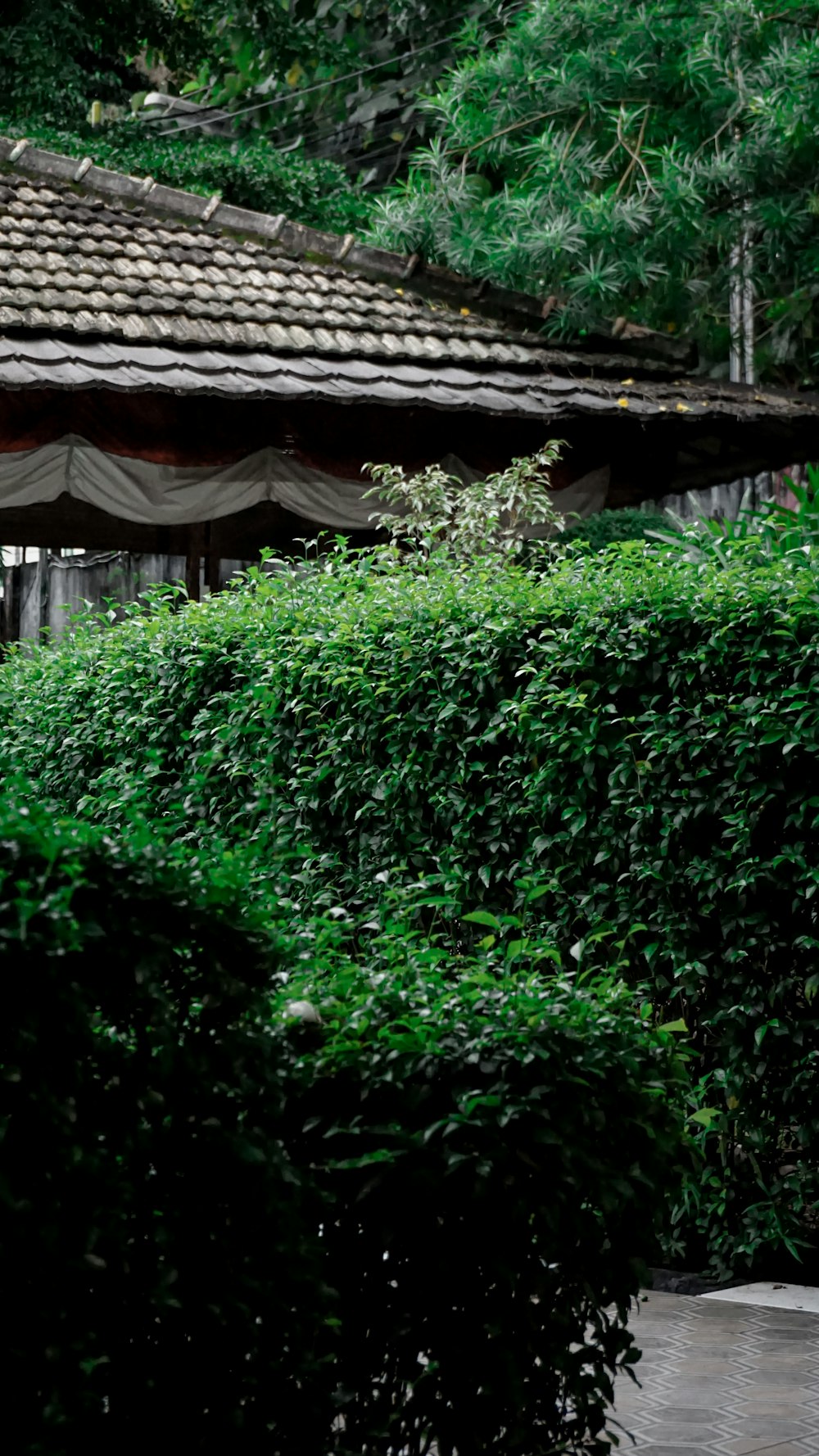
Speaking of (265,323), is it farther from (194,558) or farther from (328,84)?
(328,84)

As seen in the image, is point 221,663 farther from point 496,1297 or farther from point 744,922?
point 496,1297

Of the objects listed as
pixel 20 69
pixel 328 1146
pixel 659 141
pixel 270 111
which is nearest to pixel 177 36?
pixel 270 111

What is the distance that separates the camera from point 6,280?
10.9 meters

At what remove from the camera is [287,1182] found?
8.79ft

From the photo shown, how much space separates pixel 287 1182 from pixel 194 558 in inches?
382

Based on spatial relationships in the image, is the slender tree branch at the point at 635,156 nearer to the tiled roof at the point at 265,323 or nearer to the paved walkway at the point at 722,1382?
the tiled roof at the point at 265,323

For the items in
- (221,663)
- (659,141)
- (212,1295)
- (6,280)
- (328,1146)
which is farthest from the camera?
(659,141)

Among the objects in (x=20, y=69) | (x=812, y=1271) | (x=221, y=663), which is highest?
(x=20, y=69)

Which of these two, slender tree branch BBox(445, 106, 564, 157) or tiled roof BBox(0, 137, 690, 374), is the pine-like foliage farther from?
tiled roof BBox(0, 137, 690, 374)

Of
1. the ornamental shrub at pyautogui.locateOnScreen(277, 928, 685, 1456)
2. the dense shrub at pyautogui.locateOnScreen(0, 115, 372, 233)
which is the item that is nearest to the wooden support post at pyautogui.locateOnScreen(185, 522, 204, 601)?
the dense shrub at pyautogui.locateOnScreen(0, 115, 372, 233)

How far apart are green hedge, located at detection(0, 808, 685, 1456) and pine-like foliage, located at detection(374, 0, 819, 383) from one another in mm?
11114

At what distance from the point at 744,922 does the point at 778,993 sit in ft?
0.84

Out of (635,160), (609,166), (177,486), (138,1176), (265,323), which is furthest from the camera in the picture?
(609,166)

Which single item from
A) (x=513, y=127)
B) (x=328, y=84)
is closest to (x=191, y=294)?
(x=513, y=127)
